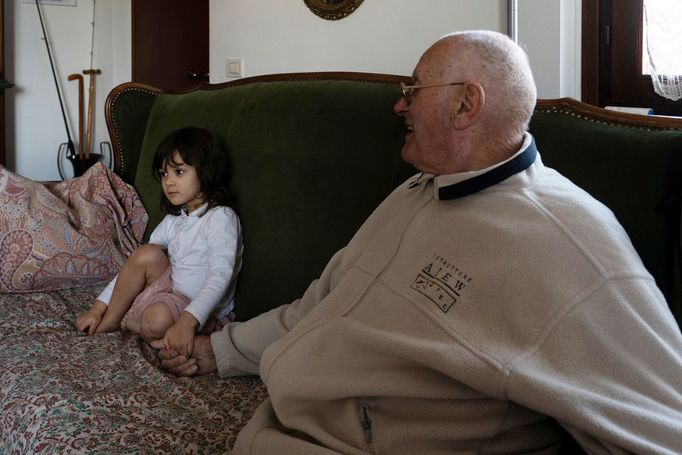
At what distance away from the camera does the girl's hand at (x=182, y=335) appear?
1.85 meters

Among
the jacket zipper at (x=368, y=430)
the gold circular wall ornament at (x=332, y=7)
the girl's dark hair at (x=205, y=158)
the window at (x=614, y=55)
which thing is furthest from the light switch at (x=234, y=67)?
the jacket zipper at (x=368, y=430)

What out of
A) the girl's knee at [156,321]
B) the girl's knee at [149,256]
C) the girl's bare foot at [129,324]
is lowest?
the girl's bare foot at [129,324]

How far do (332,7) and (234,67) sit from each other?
0.85 m

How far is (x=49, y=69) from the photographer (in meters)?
6.12

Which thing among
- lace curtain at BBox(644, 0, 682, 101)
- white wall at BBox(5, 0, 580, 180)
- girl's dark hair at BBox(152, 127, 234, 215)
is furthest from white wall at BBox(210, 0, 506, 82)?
girl's dark hair at BBox(152, 127, 234, 215)

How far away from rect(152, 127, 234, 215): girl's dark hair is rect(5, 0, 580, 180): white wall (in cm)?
137

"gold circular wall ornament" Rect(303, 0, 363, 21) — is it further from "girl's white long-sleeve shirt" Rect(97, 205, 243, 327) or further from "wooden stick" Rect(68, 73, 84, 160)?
"wooden stick" Rect(68, 73, 84, 160)

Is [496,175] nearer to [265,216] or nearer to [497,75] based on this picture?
[497,75]

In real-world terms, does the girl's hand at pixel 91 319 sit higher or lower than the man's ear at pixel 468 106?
lower

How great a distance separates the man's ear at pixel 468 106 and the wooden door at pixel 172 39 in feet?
15.2

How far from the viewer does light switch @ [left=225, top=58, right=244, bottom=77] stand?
4.49 meters

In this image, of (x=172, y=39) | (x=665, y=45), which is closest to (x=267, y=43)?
(x=172, y=39)

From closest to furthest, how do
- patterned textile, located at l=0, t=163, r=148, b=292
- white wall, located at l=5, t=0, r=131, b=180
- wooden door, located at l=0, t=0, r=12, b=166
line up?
patterned textile, located at l=0, t=163, r=148, b=292
wooden door, located at l=0, t=0, r=12, b=166
white wall, located at l=5, t=0, r=131, b=180

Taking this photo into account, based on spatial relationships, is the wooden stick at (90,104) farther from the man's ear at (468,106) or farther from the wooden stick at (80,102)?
the man's ear at (468,106)
